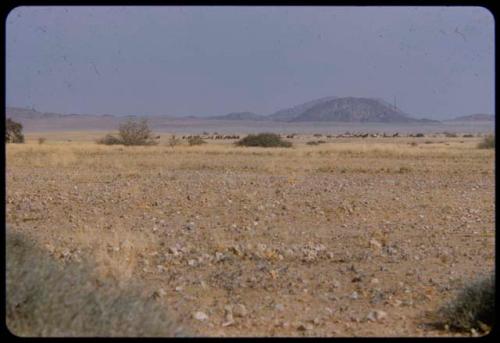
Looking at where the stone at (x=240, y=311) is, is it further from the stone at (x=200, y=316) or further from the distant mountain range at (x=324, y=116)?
the distant mountain range at (x=324, y=116)

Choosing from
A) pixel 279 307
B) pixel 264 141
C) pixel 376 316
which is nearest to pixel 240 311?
pixel 279 307

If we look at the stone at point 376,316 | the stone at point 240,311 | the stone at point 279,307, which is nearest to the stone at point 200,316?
the stone at point 240,311

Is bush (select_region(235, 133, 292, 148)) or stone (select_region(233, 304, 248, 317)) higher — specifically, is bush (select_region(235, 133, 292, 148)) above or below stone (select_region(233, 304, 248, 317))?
below

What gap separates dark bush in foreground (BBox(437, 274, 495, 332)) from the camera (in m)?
5.76

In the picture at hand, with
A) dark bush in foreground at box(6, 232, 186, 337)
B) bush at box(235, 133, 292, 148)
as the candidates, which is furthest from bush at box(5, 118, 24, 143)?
dark bush in foreground at box(6, 232, 186, 337)

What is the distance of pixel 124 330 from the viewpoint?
14.6 feet

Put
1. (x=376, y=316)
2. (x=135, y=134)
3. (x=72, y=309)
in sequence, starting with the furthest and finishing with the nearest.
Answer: (x=135, y=134) < (x=376, y=316) < (x=72, y=309)

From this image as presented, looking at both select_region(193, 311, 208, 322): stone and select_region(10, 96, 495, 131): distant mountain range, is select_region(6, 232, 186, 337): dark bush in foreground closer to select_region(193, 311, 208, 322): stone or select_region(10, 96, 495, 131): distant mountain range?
select_region(193, 311, 208, 322): stone

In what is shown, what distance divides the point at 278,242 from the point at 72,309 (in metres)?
4.65

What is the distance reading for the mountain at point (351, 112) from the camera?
133163 millimetres

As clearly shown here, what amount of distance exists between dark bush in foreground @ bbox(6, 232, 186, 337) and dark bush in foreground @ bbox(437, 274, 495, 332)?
2194mm

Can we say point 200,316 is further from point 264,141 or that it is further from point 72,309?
point 264,141

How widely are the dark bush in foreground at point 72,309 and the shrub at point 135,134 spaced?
A: 132 ft

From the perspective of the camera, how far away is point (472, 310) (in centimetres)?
580
